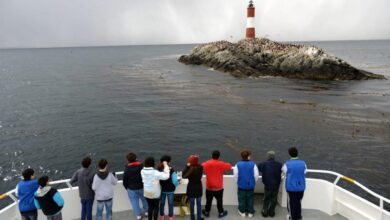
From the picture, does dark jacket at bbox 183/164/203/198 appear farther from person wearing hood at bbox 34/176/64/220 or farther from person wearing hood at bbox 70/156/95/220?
person wearing hood at bbox 34/176/64/220

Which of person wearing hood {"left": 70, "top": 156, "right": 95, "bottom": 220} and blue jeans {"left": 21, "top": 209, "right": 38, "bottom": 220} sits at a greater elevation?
person wearing hood {"left": 70, "top": 156, "right": 95, "bottom": 220}

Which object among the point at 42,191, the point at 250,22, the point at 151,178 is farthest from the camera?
the point at 250,22

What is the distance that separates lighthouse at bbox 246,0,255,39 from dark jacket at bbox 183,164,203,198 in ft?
248

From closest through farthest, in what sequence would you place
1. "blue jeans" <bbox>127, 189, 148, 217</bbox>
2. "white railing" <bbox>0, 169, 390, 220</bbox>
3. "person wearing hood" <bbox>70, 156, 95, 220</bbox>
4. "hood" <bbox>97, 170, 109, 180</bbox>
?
"hood" <bbox>97, 170, 109, 180</bbox>, "person wearing hood" <bbox>70, 156, 95, 220</bbox>, "blue jeans" <bbox>127, 189, 148, 217</bbox>, "white railing" <bbox>0, 169, 390, 220</bbox>

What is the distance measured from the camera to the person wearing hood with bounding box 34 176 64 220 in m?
6.95

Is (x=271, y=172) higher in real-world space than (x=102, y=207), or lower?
higher

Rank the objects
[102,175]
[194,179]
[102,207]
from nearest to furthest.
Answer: [102,175]
[194,179]
[102,207]

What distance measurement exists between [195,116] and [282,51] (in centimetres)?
4011

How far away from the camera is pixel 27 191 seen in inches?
287

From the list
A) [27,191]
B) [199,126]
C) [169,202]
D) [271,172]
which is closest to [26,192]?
[27,191]

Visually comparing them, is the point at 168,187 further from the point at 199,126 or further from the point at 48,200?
the point at 199,126

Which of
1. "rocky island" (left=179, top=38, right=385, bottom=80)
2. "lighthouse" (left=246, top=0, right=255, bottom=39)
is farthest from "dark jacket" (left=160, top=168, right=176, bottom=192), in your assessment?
"lighthouse" (left=246, top=0, right=255, bottom=39)

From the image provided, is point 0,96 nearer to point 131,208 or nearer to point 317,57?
point 131,208

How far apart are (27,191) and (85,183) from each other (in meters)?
1.30
